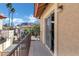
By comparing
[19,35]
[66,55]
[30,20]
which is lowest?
[66,55]

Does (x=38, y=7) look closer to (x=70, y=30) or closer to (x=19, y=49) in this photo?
(x=19, y=49)

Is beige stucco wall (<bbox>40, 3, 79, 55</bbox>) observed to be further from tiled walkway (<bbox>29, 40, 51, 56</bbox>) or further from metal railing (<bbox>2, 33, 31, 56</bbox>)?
tiled walkway (<bbox>29, 40, 51, 56</bbox>)

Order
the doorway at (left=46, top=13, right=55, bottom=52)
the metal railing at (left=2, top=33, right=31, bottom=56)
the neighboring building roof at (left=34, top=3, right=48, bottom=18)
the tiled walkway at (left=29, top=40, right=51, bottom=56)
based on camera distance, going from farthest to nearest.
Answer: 1. the doorway at (left=46, top=13, right=55, bottom=52)
2. the tiled walkway at (left=29, top=40, right=51, bottom=56)
3. the neighboring building roof at (left=34, top=3, right=48, bottom=18)
4. the metal railing at (left=2, top=33, right=31, bottom=56)

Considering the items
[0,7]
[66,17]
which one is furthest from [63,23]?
[0,7]

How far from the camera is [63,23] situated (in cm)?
379

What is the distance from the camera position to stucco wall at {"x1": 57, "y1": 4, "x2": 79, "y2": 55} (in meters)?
3.03

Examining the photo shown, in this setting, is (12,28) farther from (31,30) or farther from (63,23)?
(63,23)

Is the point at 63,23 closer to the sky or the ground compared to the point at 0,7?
closer to the ground

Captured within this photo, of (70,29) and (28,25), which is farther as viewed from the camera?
(28,25)

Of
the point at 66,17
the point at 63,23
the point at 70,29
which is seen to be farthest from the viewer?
the point at 63,23

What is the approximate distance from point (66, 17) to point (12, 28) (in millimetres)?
1106

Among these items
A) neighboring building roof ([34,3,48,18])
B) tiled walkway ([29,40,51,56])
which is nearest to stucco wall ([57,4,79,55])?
neighboring building roof ([34,3,48,18])

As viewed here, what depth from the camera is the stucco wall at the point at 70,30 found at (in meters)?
3.03

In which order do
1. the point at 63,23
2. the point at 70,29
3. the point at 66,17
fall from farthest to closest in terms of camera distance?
the point at 63,23
the point at 66,17
the point at 70,29
